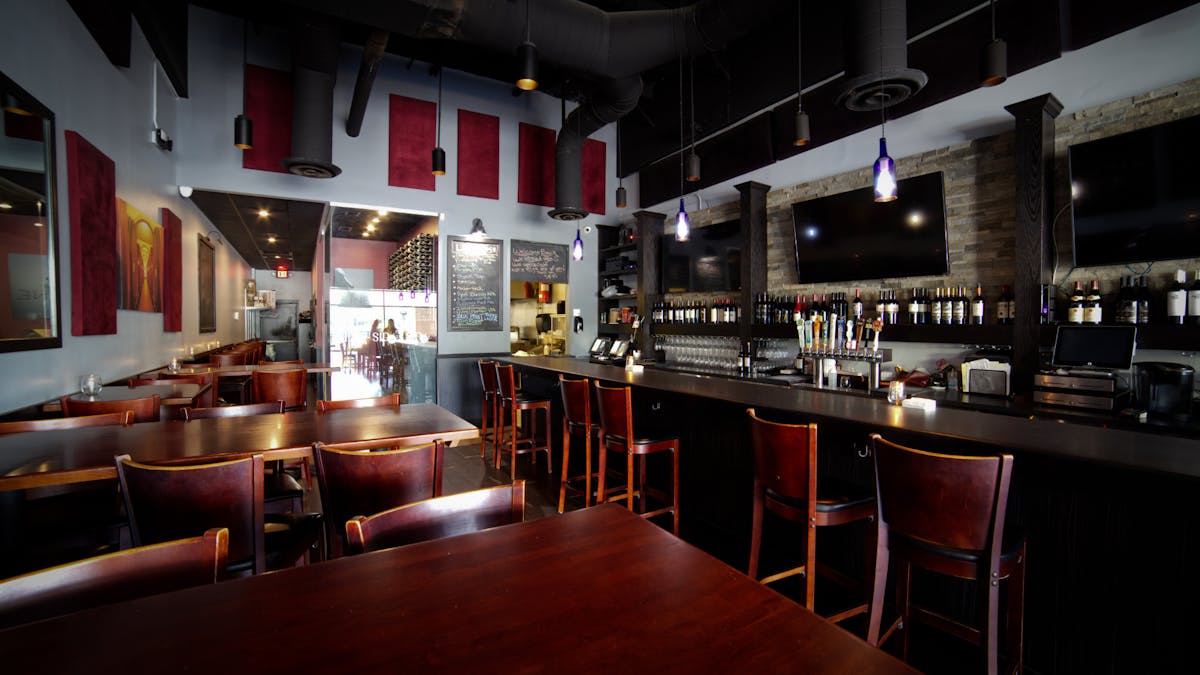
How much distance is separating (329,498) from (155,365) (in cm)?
482

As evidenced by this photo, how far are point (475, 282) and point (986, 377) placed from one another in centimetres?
567

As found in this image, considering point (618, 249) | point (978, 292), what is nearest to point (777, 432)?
point (978, 292)

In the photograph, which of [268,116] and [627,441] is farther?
[268,116]

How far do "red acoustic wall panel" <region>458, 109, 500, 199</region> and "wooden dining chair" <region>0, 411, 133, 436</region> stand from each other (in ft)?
16.1

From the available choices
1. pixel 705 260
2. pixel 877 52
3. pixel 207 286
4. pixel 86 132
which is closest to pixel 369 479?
pixel 877 52

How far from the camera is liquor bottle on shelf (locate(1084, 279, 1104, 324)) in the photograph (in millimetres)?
3377

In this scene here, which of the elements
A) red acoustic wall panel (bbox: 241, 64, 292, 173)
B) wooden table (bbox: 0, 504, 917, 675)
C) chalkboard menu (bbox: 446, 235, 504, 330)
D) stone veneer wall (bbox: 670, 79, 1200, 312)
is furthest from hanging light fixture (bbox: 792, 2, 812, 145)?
red acoustic wall panel (bbox: 241, 64, 292, 173)

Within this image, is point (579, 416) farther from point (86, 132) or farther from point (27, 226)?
point (86, 132)

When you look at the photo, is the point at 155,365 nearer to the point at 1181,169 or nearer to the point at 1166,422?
the point at 1166,422

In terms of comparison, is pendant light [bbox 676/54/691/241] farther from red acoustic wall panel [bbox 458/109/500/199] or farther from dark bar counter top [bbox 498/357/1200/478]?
red acoustic wall panel [bbox 458/109/500/199]

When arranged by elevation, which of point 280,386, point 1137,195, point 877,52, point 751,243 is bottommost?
point 280,386

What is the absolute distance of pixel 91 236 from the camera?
3504 millimetres

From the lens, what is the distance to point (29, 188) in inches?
109

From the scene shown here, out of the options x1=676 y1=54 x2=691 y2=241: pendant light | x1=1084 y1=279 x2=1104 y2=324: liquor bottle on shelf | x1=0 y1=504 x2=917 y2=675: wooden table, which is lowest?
x1=0 y1=504 x2=917 y2=675: wooden table
